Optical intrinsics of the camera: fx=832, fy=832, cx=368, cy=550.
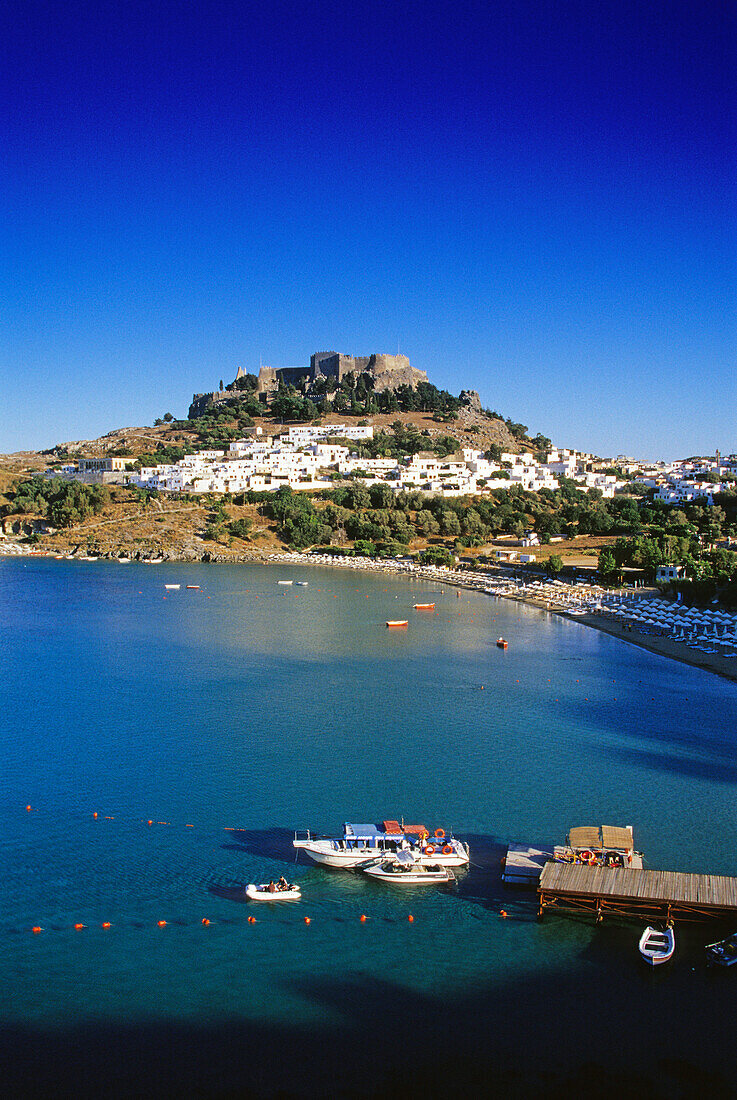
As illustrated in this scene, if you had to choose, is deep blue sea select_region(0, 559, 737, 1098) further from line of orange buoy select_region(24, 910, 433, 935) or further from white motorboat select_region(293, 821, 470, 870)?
white motorboat select_region(293, 821, 470, 870)

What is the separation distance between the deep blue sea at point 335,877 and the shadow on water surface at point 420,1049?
0.09ft

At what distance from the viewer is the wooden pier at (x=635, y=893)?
11.6 meters

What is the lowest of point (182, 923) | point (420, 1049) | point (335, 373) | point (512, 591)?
point (420, 1049)

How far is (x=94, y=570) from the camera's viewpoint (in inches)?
2215

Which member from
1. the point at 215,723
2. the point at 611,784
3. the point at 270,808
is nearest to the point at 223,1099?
the point at 270,808

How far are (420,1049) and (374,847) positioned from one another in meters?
4.12

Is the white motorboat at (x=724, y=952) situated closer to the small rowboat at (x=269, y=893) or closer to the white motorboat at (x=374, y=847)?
the white motorboat at (x=374, y=847)

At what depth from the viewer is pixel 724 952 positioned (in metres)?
10.7

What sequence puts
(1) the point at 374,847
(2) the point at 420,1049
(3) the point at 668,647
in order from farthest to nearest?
(3) the point at 668,647, (1) the point at 374,847, (2) the point at 420,1049

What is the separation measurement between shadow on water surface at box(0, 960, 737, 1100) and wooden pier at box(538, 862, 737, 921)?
1.37 metres

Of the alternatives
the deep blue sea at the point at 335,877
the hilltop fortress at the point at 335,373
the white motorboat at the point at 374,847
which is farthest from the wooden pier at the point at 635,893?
the hilltop fortress at the point at 335,373

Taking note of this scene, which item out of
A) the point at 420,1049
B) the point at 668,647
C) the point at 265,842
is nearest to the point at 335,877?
the point at 265,842

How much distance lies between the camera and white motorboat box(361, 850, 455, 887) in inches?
504

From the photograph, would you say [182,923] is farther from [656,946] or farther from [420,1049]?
[656,946]
